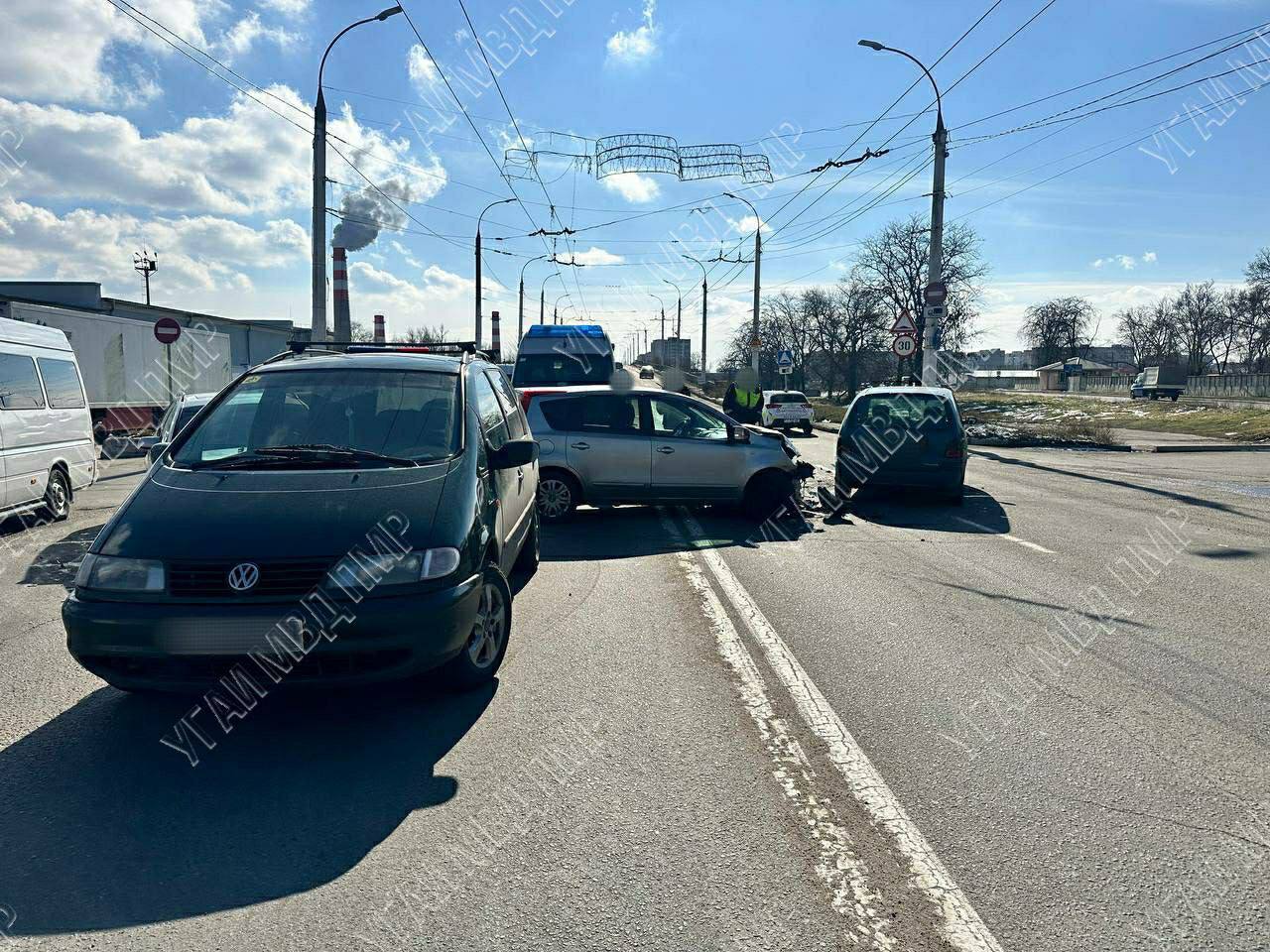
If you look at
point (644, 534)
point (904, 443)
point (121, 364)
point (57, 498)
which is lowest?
point (644, 534)

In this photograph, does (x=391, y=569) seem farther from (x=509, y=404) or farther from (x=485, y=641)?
(x=509, y=404)

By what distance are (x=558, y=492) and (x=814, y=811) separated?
7.13 metres

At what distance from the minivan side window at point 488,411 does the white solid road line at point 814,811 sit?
1972 millimetres

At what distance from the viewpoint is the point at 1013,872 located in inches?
114

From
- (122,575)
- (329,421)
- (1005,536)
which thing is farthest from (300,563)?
(1005,536)

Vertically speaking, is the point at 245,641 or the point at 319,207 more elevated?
the point at 319,207

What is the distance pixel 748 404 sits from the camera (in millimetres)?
15898

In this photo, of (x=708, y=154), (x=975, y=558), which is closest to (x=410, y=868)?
(x=975, y=558)

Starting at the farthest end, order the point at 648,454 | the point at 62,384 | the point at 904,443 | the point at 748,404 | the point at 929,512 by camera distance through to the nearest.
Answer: the point at 748,404 < the point at 904,443 < the point at 929,512 < the point at 62,384 < the point at 648,454

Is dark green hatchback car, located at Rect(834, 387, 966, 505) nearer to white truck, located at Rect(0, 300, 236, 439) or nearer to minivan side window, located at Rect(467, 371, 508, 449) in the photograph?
minivan side window, located at Rect(467, 371, 508, 449)

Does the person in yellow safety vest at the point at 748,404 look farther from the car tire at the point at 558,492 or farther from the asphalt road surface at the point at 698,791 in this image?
the asphalt road surface at the point at 698,791

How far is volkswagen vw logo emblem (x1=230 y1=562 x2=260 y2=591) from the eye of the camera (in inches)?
148

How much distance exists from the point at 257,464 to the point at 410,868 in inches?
99.3

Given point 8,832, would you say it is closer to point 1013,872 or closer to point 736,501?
point 1013,872
